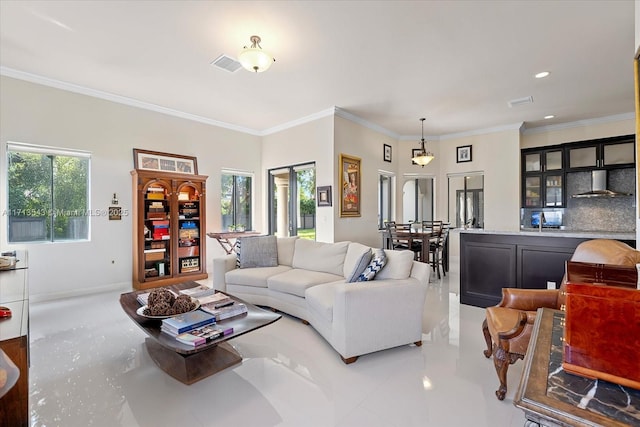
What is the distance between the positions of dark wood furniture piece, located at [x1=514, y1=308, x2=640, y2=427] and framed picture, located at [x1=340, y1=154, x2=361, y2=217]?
15.4ft

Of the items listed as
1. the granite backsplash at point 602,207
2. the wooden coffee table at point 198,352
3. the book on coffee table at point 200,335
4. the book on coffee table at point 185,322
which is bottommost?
the wooden coffee table at point 198,352

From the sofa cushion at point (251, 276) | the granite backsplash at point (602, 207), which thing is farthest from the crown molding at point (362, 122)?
the granite backsplash at point (602, 207)

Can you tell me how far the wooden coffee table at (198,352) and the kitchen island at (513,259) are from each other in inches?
112

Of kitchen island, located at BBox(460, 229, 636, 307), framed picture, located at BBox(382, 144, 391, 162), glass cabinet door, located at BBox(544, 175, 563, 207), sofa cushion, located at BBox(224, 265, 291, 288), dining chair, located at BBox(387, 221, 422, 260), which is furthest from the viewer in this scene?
framed picture, located at BBox(382, 144, 391, 162)

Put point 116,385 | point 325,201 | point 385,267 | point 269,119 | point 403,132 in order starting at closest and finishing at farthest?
point 116,385
point 385,267
point 325,201
point 269,119
point 403,132

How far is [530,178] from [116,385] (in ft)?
24.8

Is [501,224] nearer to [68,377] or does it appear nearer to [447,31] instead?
[447,31]

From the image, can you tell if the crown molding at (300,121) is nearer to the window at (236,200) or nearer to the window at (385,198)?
the window at (236,200)

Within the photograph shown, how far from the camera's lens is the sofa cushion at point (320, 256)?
382cm

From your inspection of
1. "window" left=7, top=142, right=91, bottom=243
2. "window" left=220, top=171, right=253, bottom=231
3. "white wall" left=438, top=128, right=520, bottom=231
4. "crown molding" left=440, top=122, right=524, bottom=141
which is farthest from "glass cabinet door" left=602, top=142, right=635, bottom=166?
"window" left=7, top=142, right=91, bottom=243

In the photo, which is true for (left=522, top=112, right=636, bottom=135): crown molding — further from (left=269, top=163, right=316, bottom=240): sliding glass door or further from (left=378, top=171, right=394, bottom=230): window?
(left=269, top=163, right=316, bottom=240): sliding glass door

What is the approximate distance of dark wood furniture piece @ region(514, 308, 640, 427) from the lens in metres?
0.61

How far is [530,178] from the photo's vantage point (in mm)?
6320

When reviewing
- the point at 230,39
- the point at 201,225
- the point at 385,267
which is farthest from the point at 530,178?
the point at 201,225
